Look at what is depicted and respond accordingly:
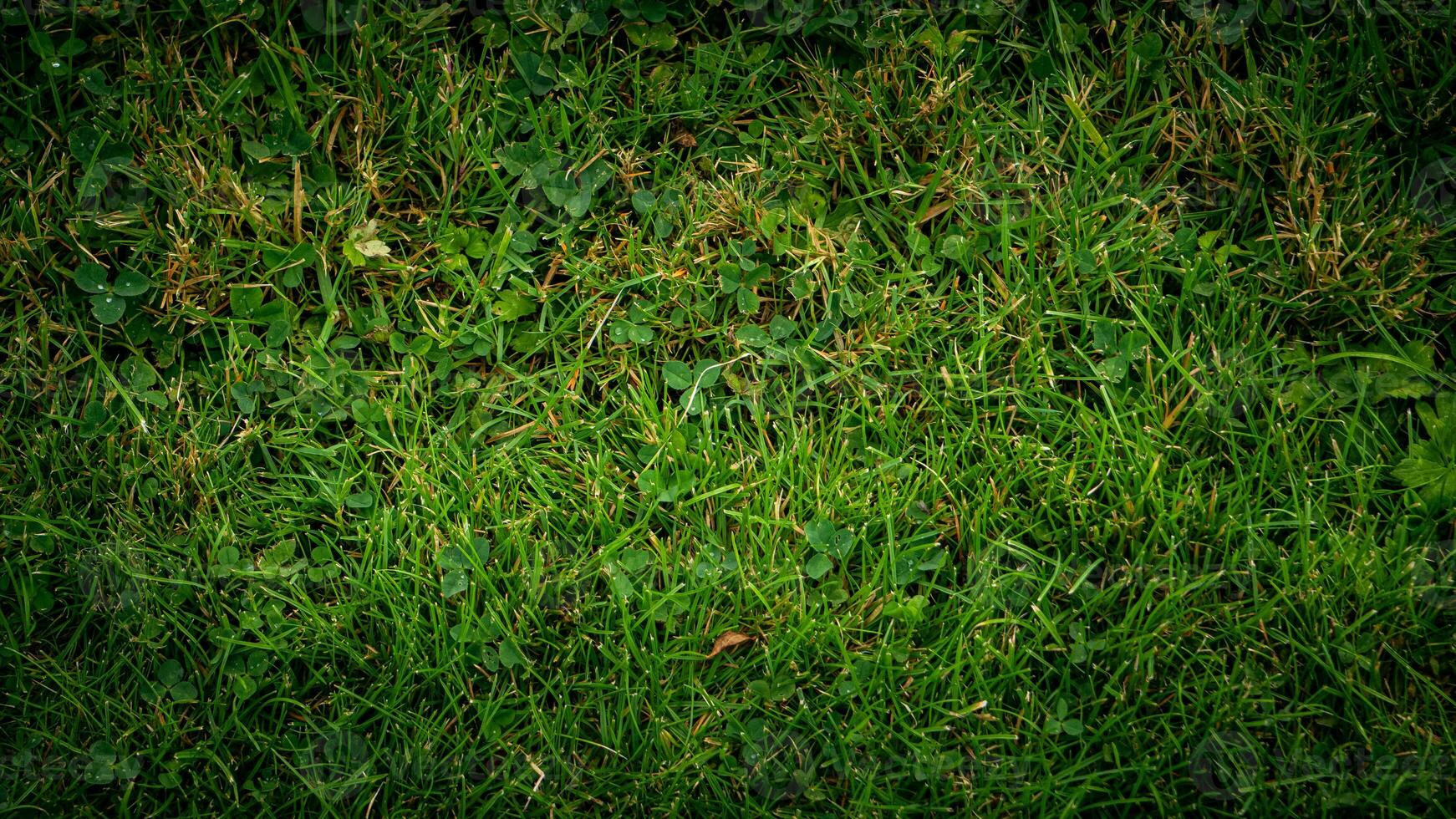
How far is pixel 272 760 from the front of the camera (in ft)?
7.86

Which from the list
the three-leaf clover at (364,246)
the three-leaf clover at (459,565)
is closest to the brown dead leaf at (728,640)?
the three-leaf clover at (459,565)

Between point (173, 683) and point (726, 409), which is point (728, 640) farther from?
point (173, 683)

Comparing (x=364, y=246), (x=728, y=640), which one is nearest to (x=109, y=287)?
(x=364, y=246)

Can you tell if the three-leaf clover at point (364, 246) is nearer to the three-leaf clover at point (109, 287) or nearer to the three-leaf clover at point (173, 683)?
the three-leaf clover at point (109, 287)

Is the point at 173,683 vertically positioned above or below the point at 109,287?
below

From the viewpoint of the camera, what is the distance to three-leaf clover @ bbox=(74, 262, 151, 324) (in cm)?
267

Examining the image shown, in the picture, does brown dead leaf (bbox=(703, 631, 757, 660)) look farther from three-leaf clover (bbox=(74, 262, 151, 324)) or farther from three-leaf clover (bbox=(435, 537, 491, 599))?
three-leaf clover (bbox=(74, 262, 151, 324))

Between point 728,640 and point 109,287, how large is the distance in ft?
6.18

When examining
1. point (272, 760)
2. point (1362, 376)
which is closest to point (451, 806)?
point (272, 760)

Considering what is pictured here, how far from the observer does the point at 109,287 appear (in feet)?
8.84

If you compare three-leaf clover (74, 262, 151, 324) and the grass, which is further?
three-leaf clover (74, 262, 151, 324)

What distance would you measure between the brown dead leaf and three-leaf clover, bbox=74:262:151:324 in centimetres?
178

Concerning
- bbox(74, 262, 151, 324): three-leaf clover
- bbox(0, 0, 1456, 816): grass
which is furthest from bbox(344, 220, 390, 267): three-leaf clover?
bbox(74, 262, 151, 324): three-leaf clover

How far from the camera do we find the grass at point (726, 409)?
236cm
